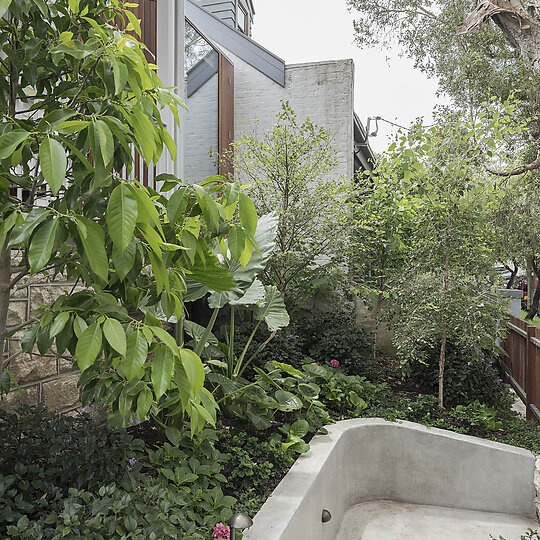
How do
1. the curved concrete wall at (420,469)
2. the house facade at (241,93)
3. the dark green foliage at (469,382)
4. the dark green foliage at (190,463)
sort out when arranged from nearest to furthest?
the dark green foliage at (190,463)
the curved concrete wall at (420,469)
the dark green foliage at (469,382)
the house facade at (241,93)

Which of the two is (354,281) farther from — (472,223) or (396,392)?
(472,223)

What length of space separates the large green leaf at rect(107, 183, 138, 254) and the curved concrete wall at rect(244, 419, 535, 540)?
9.45ft

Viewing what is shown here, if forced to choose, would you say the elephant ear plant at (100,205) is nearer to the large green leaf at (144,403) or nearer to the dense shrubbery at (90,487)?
the large green leaf at (144,403)

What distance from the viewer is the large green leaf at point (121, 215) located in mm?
1100

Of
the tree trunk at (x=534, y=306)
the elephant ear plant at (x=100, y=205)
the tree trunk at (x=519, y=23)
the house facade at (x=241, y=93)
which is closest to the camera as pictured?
the elephant ear plant at (x=100, y=205)

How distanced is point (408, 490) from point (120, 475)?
3.05m

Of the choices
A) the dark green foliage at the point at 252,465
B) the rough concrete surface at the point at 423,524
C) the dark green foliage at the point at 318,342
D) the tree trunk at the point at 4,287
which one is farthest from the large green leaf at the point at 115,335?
the dark green foliage at the point at 318,342

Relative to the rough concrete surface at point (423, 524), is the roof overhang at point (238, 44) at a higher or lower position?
higher

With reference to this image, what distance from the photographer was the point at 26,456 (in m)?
2.08

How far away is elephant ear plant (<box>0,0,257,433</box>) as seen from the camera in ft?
3.67

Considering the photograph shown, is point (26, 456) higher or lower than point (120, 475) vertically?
higher

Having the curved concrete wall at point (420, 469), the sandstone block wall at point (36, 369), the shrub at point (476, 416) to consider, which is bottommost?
the curved concrete wall at point (420, 469)

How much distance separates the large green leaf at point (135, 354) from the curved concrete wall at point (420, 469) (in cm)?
267

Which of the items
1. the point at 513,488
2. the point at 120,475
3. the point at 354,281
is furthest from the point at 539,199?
the point at 120,475
